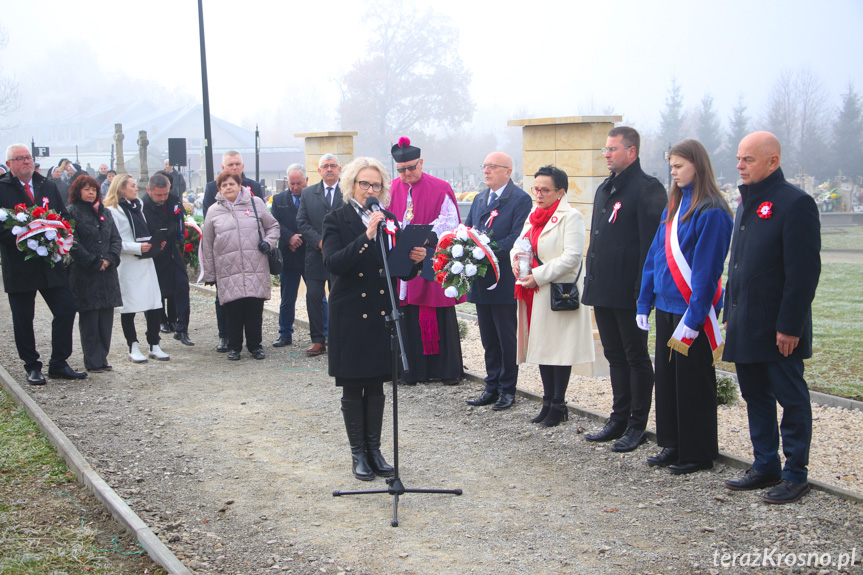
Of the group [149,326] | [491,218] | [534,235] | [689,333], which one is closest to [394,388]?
[689,333]

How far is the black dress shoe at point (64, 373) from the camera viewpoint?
327 inches

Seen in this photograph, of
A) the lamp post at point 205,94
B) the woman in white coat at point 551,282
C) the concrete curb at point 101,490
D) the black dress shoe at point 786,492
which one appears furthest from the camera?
the lamp post at point 205,94

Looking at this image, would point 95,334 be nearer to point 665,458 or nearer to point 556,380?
point 556,380

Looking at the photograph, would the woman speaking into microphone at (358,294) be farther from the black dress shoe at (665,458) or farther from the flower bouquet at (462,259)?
the black dress shoe at (665,458)

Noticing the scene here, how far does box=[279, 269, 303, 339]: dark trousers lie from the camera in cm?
1035

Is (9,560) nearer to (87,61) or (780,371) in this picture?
(780,371)

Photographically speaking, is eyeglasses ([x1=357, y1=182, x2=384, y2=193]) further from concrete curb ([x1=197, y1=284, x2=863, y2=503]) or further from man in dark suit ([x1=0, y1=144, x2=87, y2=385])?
man in dark suit ([x1=0, y1=144, x2=87, y2=385])

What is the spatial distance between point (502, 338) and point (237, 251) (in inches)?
136

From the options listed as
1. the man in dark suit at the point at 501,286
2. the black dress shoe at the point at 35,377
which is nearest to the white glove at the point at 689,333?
the man in dark suit at the point at 501,286

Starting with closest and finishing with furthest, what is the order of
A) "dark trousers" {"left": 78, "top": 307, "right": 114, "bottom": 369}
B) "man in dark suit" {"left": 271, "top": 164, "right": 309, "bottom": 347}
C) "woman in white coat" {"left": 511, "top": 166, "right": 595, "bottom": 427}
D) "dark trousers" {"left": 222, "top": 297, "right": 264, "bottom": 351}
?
"woman in white coat" {"left": 511, "top": 166, "right": 595, "bottom": 427} → "dark trousers" {"left": 78, "top": 307, "right": 114, "bottom": 369} → "dark trousers" {"left": 222, "top": 297, "right": 264, "bottom": 351} → "man in dark suit" {"left": 271, "top": 164, "right": 309, "bottom": 347}

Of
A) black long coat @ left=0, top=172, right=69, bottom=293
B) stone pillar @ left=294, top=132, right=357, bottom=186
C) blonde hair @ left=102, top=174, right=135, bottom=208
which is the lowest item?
black long coat @ left=0, top=172, right=69, bottom=293

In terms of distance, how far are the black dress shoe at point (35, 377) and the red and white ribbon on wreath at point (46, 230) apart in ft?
4.15

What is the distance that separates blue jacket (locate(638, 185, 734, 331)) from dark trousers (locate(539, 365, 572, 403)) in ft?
4.58

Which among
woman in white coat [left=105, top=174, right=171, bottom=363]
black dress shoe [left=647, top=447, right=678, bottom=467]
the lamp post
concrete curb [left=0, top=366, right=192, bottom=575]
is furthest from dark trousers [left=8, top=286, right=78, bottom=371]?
the lamp post
